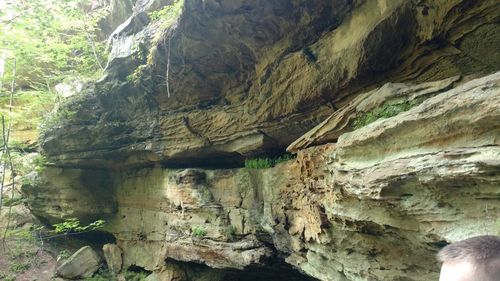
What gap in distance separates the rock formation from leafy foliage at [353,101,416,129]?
21mm

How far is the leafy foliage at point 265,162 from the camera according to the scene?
27.8ft

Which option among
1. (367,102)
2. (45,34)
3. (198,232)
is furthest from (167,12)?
(367,102)

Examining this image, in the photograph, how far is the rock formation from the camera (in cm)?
385

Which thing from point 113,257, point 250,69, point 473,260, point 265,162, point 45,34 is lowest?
point 113,257

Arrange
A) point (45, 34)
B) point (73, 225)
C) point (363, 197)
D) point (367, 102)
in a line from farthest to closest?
point (45, 34) < point (73, 225) < point (367, 102) < point (363, 197)

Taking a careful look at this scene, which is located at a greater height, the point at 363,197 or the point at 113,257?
the point at 363,197

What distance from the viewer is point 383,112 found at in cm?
492

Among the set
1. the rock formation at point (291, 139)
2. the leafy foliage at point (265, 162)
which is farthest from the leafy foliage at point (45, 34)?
the leafy foliage at point (265, 162)

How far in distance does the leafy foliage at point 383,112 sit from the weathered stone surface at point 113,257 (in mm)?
10135

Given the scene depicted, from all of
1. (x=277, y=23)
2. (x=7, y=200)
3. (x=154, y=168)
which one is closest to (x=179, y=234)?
(x=154, y=168)

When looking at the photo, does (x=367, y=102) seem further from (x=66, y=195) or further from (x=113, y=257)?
(x=66, y=195)

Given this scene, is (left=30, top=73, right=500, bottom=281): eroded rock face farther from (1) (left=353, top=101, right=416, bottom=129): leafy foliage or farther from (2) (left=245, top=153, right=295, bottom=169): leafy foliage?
(2) (left=245, top=153, right=295, bottom=169): leafy foliage

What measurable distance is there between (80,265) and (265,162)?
7.71 metres

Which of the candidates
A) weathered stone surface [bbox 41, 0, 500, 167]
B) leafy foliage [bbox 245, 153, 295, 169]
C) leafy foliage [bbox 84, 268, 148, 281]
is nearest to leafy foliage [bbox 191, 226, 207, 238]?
leafy foliage [bbox 245, 153, 295, 169]
